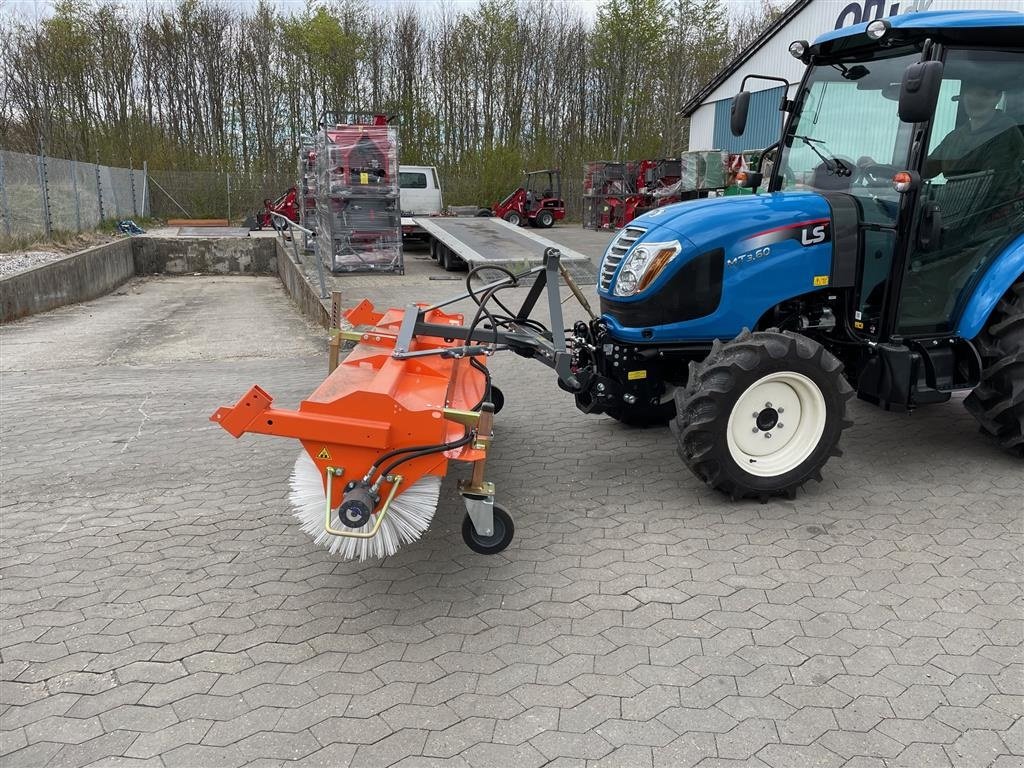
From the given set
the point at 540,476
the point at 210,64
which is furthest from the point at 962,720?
the point at 210,64

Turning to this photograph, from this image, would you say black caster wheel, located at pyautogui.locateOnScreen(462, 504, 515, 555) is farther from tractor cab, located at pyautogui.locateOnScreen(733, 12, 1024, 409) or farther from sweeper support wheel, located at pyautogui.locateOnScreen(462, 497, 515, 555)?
tractor cab, located at pyautogui.locateOnScreen(733, 12, 1024, 409)

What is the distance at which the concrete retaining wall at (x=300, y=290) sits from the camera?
10227mm

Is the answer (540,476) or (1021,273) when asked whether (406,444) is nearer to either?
(540,476)

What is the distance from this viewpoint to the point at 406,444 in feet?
10.3

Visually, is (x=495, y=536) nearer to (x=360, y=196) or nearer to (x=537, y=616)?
(x=537, y=616)

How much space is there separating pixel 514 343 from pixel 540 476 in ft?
2.84

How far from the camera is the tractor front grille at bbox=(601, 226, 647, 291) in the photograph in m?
4.50

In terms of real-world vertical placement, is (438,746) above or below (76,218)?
below

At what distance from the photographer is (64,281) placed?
12.7m

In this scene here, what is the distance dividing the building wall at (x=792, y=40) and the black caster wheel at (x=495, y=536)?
9065 mm

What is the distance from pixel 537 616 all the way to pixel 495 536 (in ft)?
1.22

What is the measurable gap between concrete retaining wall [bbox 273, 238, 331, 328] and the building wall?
276 inches

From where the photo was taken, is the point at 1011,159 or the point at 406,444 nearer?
the point at 406,444

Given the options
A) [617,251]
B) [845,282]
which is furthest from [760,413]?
[617,251]
